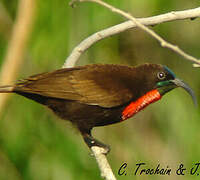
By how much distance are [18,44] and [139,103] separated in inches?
46.6

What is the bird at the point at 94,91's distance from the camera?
5.41 m

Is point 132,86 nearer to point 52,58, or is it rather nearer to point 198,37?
point 52,58

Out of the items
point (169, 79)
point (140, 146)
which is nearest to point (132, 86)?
point (169, 79)

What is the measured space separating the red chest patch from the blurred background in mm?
1182

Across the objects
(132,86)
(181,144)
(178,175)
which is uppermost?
(132,86)

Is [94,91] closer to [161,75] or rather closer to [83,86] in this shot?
[83,86]

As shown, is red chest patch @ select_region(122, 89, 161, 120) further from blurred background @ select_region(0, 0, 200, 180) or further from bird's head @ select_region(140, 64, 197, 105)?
blurred background @ select_region(0, 0, 200, 180)

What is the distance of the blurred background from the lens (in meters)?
6.74

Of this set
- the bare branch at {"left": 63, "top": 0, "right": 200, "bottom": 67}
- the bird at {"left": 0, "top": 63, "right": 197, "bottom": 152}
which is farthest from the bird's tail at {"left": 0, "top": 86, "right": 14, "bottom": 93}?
the bare branch at {"left": 63, "top": 0, "right": 200, "bottom": 67}

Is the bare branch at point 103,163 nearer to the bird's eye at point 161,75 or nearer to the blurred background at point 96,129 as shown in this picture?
the bird's eye at point 161,75

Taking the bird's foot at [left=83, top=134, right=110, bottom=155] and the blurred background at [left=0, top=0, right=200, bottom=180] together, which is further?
the blurred background at [left=0, top=0, right=200, bottom=180]

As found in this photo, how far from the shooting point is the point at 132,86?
555cm

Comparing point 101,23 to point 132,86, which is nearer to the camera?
point 132,86

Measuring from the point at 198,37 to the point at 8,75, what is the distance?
268cm
